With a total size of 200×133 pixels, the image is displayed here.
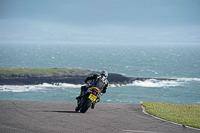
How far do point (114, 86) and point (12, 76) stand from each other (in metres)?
30.5

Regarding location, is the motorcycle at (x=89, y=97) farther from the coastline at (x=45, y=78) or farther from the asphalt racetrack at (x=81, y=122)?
the coastline at (x=45, y=78)

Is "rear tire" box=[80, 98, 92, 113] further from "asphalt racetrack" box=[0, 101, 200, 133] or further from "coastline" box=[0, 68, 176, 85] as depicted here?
"coastline" box=[0, 68, 176, 85]

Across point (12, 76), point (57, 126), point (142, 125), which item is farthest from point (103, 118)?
point (12, 76)

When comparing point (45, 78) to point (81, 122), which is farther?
point (45, 78)

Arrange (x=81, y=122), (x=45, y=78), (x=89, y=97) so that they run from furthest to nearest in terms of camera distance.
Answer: (x=45, y=78)
(x=89, y=97)
(x=81, y=122)

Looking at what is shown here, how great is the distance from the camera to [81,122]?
11.8m

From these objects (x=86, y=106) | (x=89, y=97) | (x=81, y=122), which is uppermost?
(x=89, y=97)

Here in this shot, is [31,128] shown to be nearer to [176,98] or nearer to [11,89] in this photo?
[176,98]

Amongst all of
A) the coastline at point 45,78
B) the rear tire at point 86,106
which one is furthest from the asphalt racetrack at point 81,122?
the coastline at point 45,78

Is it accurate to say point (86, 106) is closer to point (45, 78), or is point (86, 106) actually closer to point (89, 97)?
point (89, 97)

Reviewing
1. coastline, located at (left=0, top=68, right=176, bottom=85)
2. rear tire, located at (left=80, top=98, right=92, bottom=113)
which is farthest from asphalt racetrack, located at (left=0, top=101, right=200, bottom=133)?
coastline, located at (left=0, top=68, right=176, bottom=85)

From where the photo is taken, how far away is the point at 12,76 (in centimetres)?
9212

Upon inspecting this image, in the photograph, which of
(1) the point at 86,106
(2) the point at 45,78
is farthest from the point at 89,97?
(2) the point at 45,78

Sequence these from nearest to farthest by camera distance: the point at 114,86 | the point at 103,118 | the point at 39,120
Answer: the point at 39,120 < the point at 103,118 < the point at 114,86
